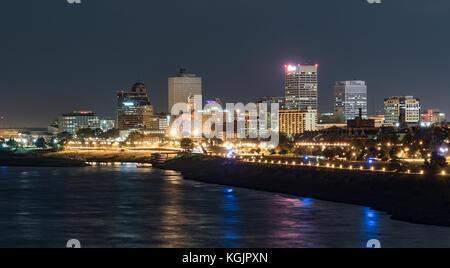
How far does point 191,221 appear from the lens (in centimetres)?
6234

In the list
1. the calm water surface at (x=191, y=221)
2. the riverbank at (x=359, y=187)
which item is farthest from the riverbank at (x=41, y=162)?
the calm water surface at (x=191, y=221)

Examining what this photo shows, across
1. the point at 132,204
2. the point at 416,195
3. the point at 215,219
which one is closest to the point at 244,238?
the point at 215,219

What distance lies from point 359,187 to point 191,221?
22.4 m

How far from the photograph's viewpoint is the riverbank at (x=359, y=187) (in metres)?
61.2

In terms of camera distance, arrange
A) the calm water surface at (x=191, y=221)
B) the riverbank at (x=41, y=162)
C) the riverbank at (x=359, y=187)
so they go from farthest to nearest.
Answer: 1. the riverbank at (x=41, y=162)
2. the riverbank at (x=359, y=187)
3. the calm water surface at (x=191, y=221)

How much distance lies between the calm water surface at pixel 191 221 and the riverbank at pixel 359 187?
2380mm

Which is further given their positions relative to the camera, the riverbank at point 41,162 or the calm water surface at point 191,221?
the riverbank at point 41,162

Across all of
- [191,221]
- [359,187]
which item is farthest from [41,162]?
[191,221]

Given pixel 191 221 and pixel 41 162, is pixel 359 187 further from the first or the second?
pixel 41 162

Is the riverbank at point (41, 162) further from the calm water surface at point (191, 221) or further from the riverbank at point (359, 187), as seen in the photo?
the calm water surface at point (191, 221)

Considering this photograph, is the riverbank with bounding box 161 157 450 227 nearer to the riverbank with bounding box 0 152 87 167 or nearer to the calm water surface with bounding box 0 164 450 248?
the calm water surface with bounding box 0 164 450 248
